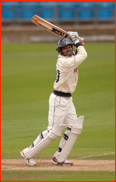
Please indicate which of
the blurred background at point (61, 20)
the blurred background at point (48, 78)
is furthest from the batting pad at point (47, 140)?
the blurred background at point (61, 20)

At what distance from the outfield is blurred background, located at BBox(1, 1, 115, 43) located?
1027mm

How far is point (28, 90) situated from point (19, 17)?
13.8 meters

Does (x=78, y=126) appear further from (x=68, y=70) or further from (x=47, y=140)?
(x=68, y=70)

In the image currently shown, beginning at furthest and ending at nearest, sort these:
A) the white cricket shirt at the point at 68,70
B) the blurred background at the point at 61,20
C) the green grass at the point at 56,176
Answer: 1. the blurred background at the point at 61,20
2. the white cricket shirt at the point at 68,70
3. the green grass at the point at 56,176

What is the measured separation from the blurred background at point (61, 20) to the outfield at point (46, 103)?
3.37 feet

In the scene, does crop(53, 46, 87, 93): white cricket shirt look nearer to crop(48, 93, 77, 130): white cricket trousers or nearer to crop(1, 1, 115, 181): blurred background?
crop(48, 93, 77, 130): white cricket trousers

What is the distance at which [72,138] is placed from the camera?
6.52m

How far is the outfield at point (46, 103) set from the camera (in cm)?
733

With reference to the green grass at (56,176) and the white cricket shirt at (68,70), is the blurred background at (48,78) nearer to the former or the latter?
the green grass at (56,176)

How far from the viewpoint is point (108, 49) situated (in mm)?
24047

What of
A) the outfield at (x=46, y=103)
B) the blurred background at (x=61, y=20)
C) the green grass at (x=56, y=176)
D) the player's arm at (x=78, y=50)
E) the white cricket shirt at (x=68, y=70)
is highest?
the blurred background at (x=61, y=20)

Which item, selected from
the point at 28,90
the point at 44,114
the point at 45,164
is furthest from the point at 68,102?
the point at 28,90

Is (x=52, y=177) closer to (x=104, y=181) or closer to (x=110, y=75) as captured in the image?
(x=104, y=181)

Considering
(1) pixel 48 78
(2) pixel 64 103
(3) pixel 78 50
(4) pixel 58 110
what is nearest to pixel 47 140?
(4) pixel 58 110
